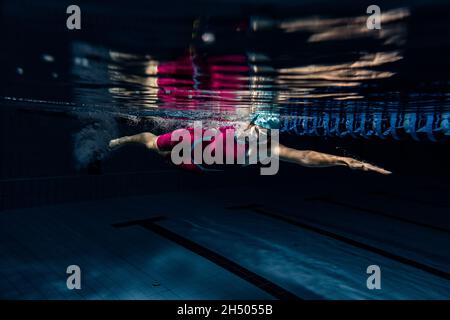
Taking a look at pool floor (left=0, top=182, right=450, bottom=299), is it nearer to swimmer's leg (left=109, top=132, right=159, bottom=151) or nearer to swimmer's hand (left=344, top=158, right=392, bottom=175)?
swimmer's leg (left=109, top=132, right=159, bottom=151)

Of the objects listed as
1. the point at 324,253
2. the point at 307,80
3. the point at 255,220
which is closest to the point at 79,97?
the point at 307,80

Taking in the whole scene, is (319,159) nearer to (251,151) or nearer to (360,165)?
(360,165)

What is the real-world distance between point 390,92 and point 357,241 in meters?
3.41

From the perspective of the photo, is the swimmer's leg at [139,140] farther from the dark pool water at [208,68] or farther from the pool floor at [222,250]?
the pool floor at [222,250]

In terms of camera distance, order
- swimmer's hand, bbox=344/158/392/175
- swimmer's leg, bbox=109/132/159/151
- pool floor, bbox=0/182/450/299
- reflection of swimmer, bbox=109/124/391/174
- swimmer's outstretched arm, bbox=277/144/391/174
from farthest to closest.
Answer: swimmer's leg, bbox=109/132/159/151, pool floor, bbox=0/182/450/299, reflection of swimmer, bbox=109/124/391/174, swimmer's outstretched arm, bbox=277/144/391/174, swimmer's hand, bbox=344/158/392/175

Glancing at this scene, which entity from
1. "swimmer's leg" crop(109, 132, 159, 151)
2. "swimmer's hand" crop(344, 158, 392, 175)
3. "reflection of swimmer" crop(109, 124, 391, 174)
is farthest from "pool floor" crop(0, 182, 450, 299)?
"swimmer's hand" crop(344, 158, 392, 175)

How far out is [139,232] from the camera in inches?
299

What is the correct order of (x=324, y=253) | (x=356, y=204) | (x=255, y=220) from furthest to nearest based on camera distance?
(x=356, y=204)
(x=255, y=220)
(x=324, y=253)

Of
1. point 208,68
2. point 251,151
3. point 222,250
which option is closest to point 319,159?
point 251,151

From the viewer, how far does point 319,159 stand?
346cm

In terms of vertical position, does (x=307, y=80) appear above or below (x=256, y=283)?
above

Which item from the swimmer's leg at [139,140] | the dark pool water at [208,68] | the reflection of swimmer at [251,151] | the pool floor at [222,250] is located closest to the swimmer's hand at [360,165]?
the reflection of swimmer at [251,151]

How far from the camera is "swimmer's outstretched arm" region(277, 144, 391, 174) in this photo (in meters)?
2.86
